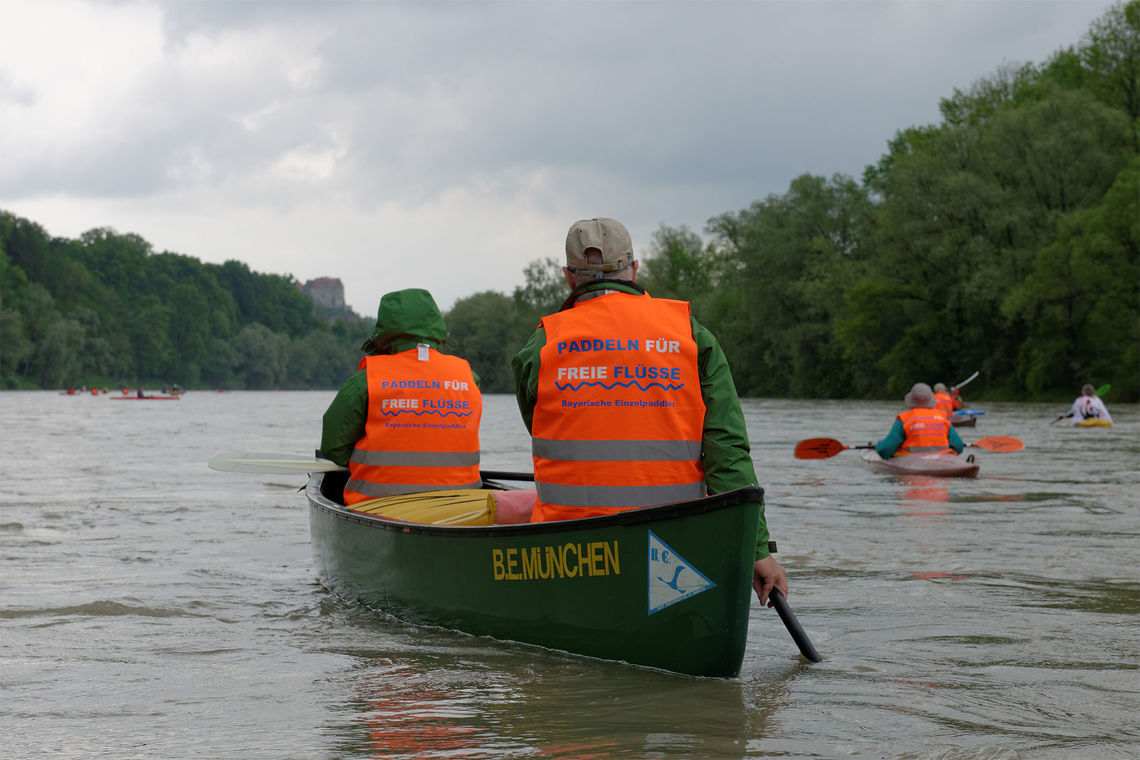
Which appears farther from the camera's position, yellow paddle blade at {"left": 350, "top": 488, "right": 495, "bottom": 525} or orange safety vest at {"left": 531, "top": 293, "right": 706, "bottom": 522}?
yellow paddle blade at {"left": 350, "top": 488, "right": 495, "bottom": 525}

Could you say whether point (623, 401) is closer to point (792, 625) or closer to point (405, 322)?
point (792, 625)

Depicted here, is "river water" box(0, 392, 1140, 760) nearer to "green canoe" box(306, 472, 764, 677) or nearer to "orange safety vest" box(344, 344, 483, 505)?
"green canoe" box(306, 472, 764, 677)

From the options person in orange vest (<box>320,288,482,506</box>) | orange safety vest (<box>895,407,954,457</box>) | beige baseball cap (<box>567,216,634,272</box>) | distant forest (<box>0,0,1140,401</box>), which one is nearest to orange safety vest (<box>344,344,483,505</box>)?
person in orange vest (<box>320,288,482,506</box>)

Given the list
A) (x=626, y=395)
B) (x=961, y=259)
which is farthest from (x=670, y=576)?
(x=961, y=259)

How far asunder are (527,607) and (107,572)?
12.8ft

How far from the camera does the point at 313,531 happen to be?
7391 millimetres

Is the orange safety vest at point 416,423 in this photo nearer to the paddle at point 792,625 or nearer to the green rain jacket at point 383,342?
the green rain jacket at point 383,342

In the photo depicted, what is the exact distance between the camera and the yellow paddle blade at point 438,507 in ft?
19.0

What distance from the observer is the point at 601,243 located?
4.49 metres

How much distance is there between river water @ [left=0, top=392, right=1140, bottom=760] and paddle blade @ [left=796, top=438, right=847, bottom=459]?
3738 millimetres

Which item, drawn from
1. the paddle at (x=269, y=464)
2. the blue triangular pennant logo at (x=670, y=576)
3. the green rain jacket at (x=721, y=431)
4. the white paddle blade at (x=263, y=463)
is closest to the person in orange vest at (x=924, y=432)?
the paddle at (x=269, y=464)

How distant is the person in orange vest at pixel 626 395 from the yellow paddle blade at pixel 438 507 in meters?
1.28

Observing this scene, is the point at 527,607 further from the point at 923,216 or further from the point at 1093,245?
the point at 923,216

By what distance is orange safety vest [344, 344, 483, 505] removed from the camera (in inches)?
253
